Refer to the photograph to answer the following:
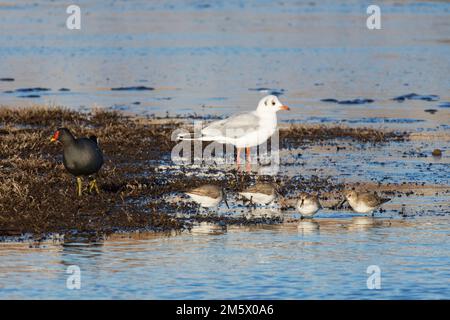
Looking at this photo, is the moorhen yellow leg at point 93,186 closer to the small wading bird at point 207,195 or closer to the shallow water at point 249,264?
the small wading bird at point 207,195

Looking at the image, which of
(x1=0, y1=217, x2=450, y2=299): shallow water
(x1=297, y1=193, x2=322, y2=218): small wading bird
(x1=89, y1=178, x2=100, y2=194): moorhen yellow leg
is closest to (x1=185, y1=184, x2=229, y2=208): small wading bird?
(x1=0, y1=217, x2=450, y2=299): shallow water

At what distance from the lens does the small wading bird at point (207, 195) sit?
42.7ft

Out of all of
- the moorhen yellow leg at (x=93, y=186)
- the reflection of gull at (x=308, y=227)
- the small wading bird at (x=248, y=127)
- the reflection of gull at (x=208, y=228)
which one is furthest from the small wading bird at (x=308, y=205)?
the small wading bird at (x=248, y=127)

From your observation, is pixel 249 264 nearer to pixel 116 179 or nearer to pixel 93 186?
pixel 93 186

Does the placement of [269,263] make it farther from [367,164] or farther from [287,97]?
[287,97]

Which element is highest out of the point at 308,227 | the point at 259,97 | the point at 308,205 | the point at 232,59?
the point at 232,59

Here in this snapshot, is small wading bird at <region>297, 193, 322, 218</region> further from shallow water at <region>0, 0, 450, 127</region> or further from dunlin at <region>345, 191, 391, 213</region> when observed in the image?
shallow water at <region>0, 0, 450, 127</region>

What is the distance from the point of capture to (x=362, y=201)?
1298 cm

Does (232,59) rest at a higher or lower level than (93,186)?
higher

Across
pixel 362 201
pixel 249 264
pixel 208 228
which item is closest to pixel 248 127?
pixel 362 201

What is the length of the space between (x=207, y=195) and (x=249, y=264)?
2177 millimetres

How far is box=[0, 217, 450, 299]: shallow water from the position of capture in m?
10.1

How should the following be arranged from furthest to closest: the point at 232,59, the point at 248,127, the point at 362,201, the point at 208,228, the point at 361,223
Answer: the point at 232,59, the point at 248,127, the point at 362,201, the point at 361,223, the point at 208,228
